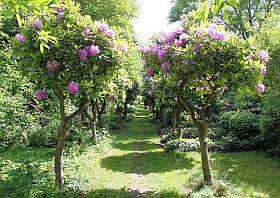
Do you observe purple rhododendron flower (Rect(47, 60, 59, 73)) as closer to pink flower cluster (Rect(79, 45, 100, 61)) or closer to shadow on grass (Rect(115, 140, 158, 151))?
pink flower cluster (Rect(79, 45, 100, 61))

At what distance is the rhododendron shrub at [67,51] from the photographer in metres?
7.57

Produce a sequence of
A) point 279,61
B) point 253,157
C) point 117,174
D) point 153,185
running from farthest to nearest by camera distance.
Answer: point 253,157 → point 279,61 → point 117,174 → point 153,185

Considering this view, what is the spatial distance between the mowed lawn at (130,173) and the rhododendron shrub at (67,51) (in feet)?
8.49

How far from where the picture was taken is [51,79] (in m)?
7.66

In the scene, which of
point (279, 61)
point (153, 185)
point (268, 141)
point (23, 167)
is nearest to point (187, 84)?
point (153, 185)

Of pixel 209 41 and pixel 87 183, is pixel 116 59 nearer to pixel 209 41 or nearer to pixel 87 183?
pixel 209 41

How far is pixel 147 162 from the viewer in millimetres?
13406

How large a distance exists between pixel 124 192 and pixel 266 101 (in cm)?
670

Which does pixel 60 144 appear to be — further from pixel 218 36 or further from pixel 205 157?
pixel 218 36

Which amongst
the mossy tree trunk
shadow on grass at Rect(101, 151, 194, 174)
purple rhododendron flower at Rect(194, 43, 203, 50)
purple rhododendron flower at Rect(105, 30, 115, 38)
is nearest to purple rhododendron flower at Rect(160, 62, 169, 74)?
purple rhododendron flower at Rect(194, 43, 203, 50)

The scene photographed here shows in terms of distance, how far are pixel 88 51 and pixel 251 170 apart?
7.20m

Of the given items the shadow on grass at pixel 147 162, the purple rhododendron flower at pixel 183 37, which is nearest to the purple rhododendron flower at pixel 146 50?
the purple rhododendron flower at pixel 183 37

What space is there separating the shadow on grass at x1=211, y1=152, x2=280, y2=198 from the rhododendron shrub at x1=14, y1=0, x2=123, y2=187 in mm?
4622

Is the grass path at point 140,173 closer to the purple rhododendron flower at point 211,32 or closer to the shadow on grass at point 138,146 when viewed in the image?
the shadow on grass at point 138,146
